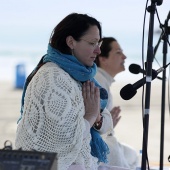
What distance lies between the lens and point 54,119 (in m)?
Result: 2.46

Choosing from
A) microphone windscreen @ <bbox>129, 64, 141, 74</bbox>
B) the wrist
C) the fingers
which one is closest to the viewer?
the fingers

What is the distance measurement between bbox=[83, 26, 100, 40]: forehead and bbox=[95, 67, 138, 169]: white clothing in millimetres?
942

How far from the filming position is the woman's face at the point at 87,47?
8.68 ft

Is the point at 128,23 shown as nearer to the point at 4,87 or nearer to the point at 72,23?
the point at 4,87

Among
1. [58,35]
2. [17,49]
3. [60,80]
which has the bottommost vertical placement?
[17,49]

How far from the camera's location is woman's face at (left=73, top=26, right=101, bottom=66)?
265cm

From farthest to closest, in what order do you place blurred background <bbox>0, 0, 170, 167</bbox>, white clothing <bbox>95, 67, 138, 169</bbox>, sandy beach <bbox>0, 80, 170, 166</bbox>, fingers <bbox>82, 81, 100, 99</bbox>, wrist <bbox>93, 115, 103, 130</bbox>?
blurred background <bbox>0, 0, 170, 167</bbox> → sandy beach <bbox>0, 80, 170, 166</bbox> → white clothing <bbox>95, 67, 138, 169</bbox> → wrist <bbox>93, 115, 103, 130</bbox> → fingers <bbox>82, 81, 100, 99</bbox>

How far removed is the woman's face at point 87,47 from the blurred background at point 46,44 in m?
0.88

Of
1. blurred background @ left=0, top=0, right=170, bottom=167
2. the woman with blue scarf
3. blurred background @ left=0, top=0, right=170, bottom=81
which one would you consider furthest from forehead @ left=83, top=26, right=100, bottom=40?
blurred background @ left=0, top=0, right=170, bottom=81

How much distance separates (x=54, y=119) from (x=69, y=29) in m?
0.44

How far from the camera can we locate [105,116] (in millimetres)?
2865

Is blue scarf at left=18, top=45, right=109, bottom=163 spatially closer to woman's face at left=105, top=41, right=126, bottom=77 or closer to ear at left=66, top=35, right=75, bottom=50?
ear at left=66, top=35, right=75, bottom=50

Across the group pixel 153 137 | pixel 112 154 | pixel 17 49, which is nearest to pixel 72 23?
pixel 112 154

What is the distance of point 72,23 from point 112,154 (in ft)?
4.11
